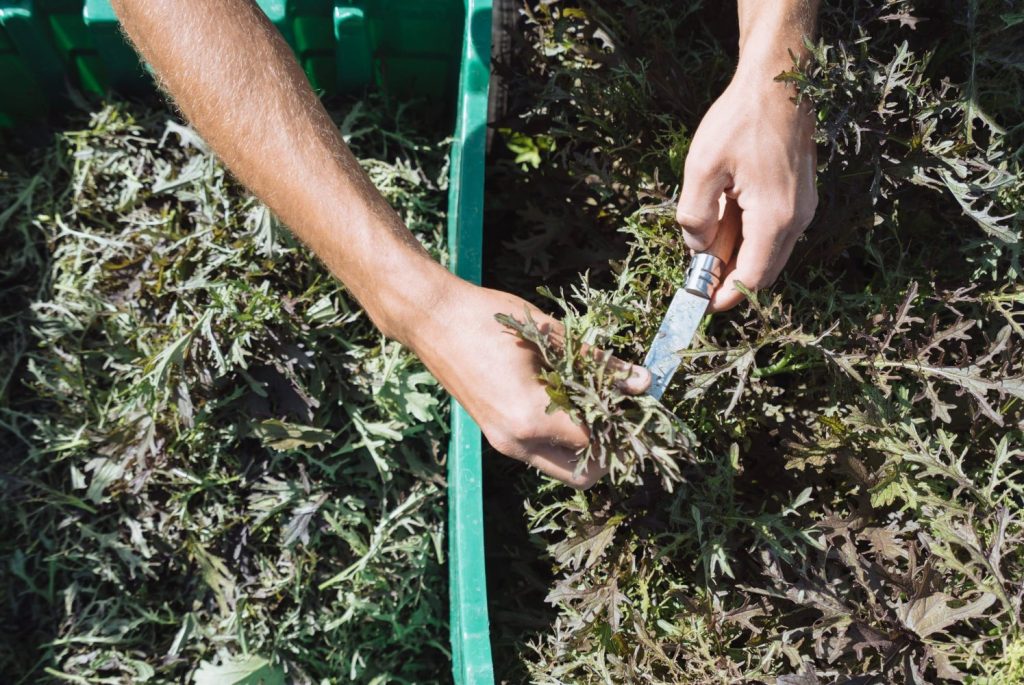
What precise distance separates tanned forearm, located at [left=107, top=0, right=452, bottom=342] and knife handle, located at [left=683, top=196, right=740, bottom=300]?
0.36 metres

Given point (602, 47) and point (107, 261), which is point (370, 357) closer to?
point (107, 261)

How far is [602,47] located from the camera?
5.34ft

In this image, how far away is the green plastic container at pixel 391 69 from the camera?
146 cm

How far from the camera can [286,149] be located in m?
1.22

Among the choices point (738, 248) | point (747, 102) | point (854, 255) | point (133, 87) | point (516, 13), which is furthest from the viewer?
point (133, 87)

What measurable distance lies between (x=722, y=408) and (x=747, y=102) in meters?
0.49

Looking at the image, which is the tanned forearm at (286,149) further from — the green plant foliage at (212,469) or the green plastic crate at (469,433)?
the green plant foliage at (212,469)

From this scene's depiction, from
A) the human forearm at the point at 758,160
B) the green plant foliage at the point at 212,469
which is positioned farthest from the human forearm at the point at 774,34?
the green plant foliage at the point at 212,469

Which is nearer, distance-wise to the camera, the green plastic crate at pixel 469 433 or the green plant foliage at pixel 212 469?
the green plastic crate at pixel 469 433

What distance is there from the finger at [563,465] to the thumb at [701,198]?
14.5 inches

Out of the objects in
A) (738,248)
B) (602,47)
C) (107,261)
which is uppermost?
(602,47)

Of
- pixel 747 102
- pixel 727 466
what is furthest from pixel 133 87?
pixel 727 466

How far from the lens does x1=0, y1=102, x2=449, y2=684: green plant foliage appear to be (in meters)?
1.60

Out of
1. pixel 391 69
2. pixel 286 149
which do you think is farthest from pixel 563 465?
pixel 391 69
